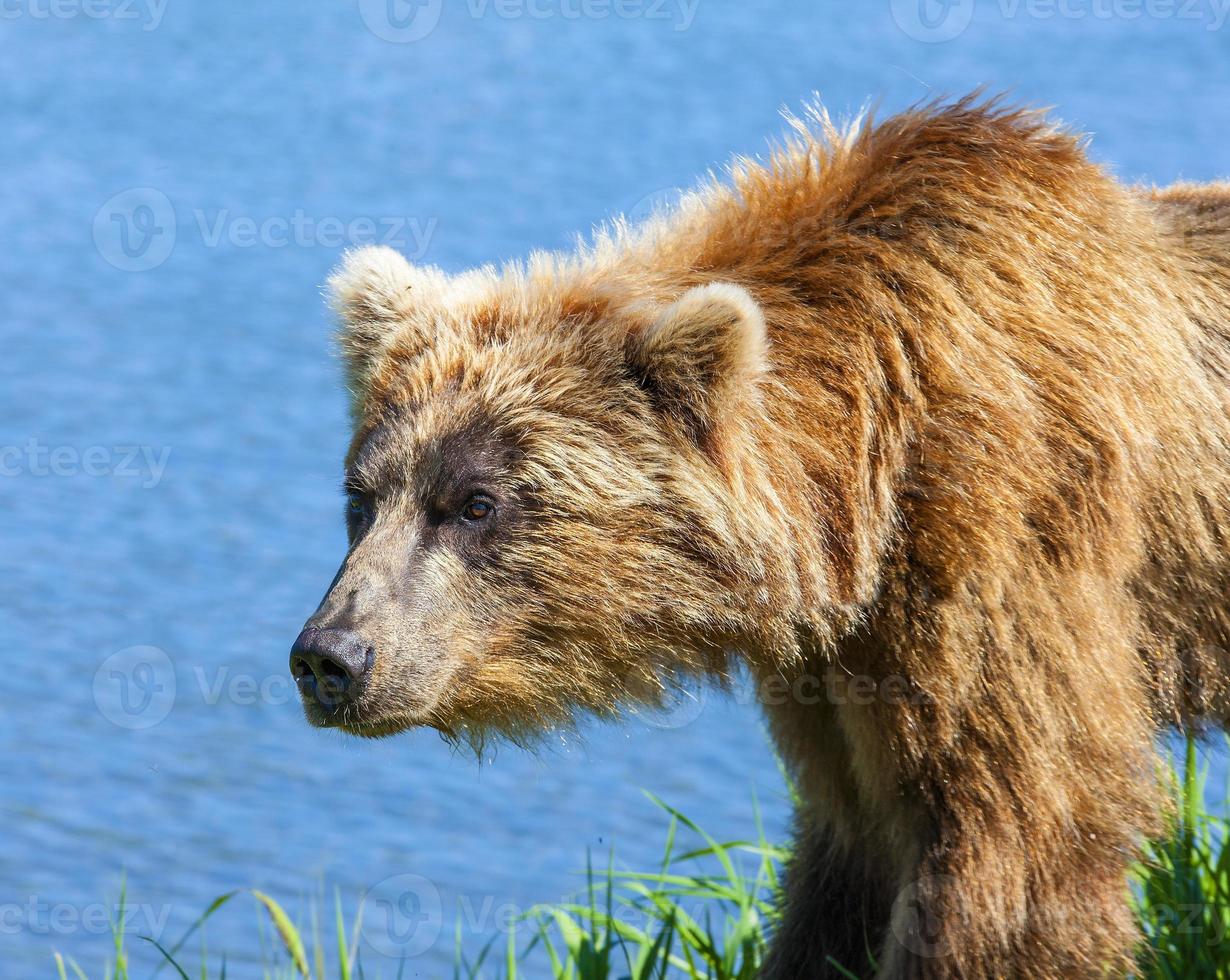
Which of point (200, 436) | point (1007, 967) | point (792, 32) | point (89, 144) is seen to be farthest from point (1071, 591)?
point (792, 32)

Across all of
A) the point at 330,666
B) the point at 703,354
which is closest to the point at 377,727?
the point at 330,666

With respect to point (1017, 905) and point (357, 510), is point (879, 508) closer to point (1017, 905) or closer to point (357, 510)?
point (1017, 905)

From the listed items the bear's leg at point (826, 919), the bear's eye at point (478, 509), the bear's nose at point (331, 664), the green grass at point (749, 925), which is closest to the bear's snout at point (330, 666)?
the bear's nose at point (331, 664)

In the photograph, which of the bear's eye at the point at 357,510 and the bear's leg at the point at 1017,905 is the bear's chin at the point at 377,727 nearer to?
the bear's eye at the point at 357,510

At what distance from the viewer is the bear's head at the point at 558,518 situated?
4.34 m

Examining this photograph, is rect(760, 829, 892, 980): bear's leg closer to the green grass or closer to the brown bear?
the green grass

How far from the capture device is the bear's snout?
4.14 m

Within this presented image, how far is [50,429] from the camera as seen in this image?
35.9ft

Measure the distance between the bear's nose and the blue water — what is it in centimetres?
117

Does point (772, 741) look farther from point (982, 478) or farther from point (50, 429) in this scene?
point (50, 429)

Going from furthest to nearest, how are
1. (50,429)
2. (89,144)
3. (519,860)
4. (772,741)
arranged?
1. (89,144)
2. (50,429)
3. (519,860)
4. (772,741)

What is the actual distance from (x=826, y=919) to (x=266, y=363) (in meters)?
7.49

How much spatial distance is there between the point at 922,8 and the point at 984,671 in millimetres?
13407

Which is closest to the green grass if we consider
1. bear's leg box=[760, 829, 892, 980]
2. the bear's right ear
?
bear's leg box=[760, 829, 892, 980]
